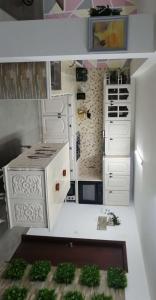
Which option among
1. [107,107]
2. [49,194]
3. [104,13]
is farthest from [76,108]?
[104,13]

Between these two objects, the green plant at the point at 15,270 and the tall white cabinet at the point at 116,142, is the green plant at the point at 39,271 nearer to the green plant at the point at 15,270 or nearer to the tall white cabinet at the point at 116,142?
the green plant at the point at 15,270

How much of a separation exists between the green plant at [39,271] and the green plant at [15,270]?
0.13m

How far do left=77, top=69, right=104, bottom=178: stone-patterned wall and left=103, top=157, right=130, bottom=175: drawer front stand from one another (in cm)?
53

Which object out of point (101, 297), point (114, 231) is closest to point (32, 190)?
point (101, 297)

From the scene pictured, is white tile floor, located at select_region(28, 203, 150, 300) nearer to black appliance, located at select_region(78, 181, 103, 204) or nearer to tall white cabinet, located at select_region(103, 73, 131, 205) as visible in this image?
black appliance, located at select_region(78, 181, 103, 204)

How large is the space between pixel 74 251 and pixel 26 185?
1.87 meters

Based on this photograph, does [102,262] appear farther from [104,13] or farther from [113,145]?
[104,13]

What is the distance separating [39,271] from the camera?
141 inches

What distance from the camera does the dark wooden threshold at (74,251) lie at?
4.32 metres

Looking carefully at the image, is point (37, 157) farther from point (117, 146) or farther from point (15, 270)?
point (117, 146)

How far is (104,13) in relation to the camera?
2.35 metres

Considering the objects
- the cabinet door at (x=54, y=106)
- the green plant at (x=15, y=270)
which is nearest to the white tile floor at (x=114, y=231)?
the green plant at (x=15, y=270)

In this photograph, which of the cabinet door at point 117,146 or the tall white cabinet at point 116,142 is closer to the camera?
the tall white cabinet at point 116,142

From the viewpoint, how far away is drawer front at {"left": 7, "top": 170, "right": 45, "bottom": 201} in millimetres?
3299
